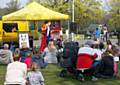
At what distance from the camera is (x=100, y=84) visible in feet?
42.7

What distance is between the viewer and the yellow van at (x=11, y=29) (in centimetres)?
2825

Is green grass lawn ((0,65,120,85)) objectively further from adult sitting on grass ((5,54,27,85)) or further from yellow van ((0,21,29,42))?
yellow van ((0,21,29,42))

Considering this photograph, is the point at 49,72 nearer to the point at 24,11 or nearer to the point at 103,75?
the point at 103,75

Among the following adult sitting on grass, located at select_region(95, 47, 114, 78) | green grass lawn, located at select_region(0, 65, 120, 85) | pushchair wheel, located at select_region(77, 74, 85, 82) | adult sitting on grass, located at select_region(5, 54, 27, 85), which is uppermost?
adult sitting on grass, located at select_region(5, 54, 27, 85)

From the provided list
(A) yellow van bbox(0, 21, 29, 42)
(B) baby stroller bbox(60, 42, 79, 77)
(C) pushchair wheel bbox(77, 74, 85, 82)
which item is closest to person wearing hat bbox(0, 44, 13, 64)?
(B) baby stroller bbox(60, 42, 79, 77)

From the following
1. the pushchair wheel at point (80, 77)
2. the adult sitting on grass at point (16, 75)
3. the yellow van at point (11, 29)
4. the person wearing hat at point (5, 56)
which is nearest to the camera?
the adult sitting on grass at point (16, 75)

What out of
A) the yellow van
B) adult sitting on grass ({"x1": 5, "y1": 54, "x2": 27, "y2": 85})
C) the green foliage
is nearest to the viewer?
adult sitting on grass ({"x1": 5, "y1": 54, "x2": 27, "y2": 85})

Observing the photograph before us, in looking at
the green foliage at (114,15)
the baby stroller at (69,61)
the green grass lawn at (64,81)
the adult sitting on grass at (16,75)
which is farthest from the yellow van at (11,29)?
the green foliage at (114,15)

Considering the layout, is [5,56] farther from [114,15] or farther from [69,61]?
[114,15]

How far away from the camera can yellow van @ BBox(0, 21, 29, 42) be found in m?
28.2

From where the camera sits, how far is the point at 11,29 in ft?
95.6

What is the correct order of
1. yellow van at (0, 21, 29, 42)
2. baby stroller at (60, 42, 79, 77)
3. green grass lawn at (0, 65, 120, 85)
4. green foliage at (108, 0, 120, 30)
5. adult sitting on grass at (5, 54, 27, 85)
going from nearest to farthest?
adult sitting on grass at (5, 54, 27, 85) < green grass lawn at (0, 65, 120, 85) < baby stroller at (60, 42, 79, 77) < yellow van at (0, 21, 29, 42) < green foliage at (108, 0, 120, 30)

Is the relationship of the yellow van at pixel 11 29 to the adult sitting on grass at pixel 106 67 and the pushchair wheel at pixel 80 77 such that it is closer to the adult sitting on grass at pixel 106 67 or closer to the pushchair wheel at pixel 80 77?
the adult sitting on grass at pixel 106 67

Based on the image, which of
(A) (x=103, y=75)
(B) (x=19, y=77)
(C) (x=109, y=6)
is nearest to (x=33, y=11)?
(A) (x=103, y=75)
